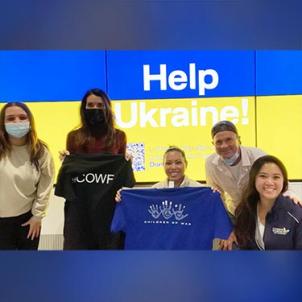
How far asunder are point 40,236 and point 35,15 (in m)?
1.36

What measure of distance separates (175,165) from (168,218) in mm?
329

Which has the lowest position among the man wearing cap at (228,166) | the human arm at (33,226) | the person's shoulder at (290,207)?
the human arm at (33,226)

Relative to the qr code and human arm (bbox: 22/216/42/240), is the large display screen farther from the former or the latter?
human arm (bbox: 22/216/42/240)

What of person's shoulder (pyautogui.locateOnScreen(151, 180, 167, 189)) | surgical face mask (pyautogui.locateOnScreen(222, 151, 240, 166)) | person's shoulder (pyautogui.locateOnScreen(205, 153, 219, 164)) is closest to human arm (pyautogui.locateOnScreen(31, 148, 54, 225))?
person's shoulder (pyautogui.locateOnScreen(151, 180, 167, 189))

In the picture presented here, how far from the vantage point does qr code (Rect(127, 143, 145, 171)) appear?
287cm

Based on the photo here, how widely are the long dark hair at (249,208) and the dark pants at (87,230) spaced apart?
733 millimetres

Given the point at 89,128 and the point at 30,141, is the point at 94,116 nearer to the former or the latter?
the point at 89,128

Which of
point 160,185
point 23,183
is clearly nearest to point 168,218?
point 160,185

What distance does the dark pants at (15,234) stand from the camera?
113 inches

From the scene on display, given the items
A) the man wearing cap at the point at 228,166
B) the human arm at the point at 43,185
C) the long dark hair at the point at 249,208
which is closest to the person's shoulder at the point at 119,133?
the human arm at the point at 43,185

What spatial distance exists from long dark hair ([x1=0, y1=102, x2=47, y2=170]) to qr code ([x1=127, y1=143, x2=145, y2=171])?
1.76ft

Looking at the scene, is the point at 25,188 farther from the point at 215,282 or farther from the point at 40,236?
the point at 215,282

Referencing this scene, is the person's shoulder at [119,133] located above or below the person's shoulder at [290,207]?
above

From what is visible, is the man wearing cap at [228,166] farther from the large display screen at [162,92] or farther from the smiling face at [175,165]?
the smiling face at [175,165]
